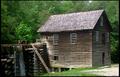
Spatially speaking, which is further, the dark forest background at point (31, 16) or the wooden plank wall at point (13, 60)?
the wooden plank wall at point (13, 60)

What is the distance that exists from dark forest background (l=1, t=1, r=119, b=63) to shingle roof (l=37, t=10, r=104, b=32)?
13.4 feet

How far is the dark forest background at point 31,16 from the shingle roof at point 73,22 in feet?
13.4

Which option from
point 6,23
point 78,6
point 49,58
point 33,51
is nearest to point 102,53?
point 49,58

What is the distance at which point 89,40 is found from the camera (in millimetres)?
44938

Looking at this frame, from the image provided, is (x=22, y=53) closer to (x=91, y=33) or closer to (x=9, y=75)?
(x=9, y=75)

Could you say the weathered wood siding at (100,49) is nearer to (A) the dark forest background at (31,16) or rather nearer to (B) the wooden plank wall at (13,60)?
(B) the wooden plank wall at (13,60)

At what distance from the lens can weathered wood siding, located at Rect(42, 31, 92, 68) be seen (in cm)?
4503

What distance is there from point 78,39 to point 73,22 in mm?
2494

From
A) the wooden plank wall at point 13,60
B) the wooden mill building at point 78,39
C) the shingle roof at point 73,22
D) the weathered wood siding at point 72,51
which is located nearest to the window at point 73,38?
the wooden mill building at point 78,39

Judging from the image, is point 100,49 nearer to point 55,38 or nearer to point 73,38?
point 73,38

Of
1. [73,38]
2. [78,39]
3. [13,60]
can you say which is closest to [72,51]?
[73,38]

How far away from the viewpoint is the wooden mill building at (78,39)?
148ft

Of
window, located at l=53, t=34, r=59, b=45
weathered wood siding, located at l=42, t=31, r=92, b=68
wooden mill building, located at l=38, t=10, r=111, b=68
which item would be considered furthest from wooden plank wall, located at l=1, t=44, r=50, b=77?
wooden mill building, located at l=38, t=10, r=111, b=68

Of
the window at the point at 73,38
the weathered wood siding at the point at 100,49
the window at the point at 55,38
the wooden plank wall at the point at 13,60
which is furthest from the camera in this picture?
the window at the point at 55,38
